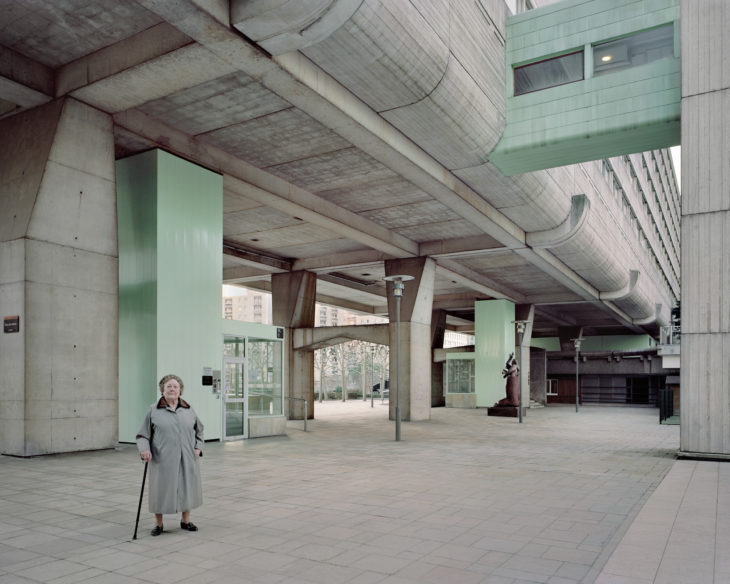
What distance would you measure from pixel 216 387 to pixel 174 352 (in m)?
1.83

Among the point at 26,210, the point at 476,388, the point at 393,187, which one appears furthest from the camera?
the point at 476,388

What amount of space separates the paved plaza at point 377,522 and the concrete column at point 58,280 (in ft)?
2.82

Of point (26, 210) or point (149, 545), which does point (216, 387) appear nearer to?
point (26, 210)

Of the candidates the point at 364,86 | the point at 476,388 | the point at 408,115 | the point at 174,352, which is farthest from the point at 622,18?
the point at 476,388

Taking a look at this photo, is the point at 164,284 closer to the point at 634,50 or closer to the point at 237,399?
the point at 237,399

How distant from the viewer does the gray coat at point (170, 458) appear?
6609 mm

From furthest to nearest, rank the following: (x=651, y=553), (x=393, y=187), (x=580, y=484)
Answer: (x=393, y=187), (x=580, y=484), (x=651, y=553)

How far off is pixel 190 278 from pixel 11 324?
166 inches

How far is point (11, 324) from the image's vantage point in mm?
12477

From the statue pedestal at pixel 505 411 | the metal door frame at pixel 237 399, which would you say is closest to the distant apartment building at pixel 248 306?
the statue pedestal at pixel 505 411

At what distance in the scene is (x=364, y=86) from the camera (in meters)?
13.0

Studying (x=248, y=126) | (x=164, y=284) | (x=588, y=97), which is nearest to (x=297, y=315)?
(x=164, y=284)

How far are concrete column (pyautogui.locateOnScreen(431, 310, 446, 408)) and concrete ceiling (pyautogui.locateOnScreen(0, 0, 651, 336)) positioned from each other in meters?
16.5

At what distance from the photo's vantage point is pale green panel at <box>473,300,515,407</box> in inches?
1559
